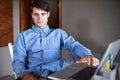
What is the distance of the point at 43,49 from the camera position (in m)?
1.51

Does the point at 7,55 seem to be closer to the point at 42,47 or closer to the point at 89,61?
the point at 42,47

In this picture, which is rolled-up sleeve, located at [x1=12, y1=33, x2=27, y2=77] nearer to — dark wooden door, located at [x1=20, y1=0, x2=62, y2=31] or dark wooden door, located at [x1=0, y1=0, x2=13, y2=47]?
dark wooden door, located at [x1=0, y1=0, x2=13, y2=47]

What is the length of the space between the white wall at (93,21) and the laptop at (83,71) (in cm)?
126

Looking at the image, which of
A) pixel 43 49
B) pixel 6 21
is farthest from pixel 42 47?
pixel 6 21

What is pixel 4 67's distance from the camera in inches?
128

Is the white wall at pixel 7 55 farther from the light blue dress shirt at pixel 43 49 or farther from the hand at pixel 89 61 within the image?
the hand at pixel 89 61

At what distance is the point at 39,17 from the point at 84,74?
59 cm

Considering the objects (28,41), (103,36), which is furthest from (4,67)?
(28,41)

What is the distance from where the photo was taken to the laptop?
0.95 metres

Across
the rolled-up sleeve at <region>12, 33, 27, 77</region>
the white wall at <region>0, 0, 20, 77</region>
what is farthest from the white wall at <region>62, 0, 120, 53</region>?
the rolled-up sleeve at <region>12, 33, 27, 77</region>

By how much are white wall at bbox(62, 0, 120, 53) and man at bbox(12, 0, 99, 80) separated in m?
0.97

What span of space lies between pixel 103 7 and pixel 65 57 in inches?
44.0

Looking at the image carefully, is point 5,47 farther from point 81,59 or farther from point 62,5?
point 81,59

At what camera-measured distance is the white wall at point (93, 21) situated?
8.04ft
